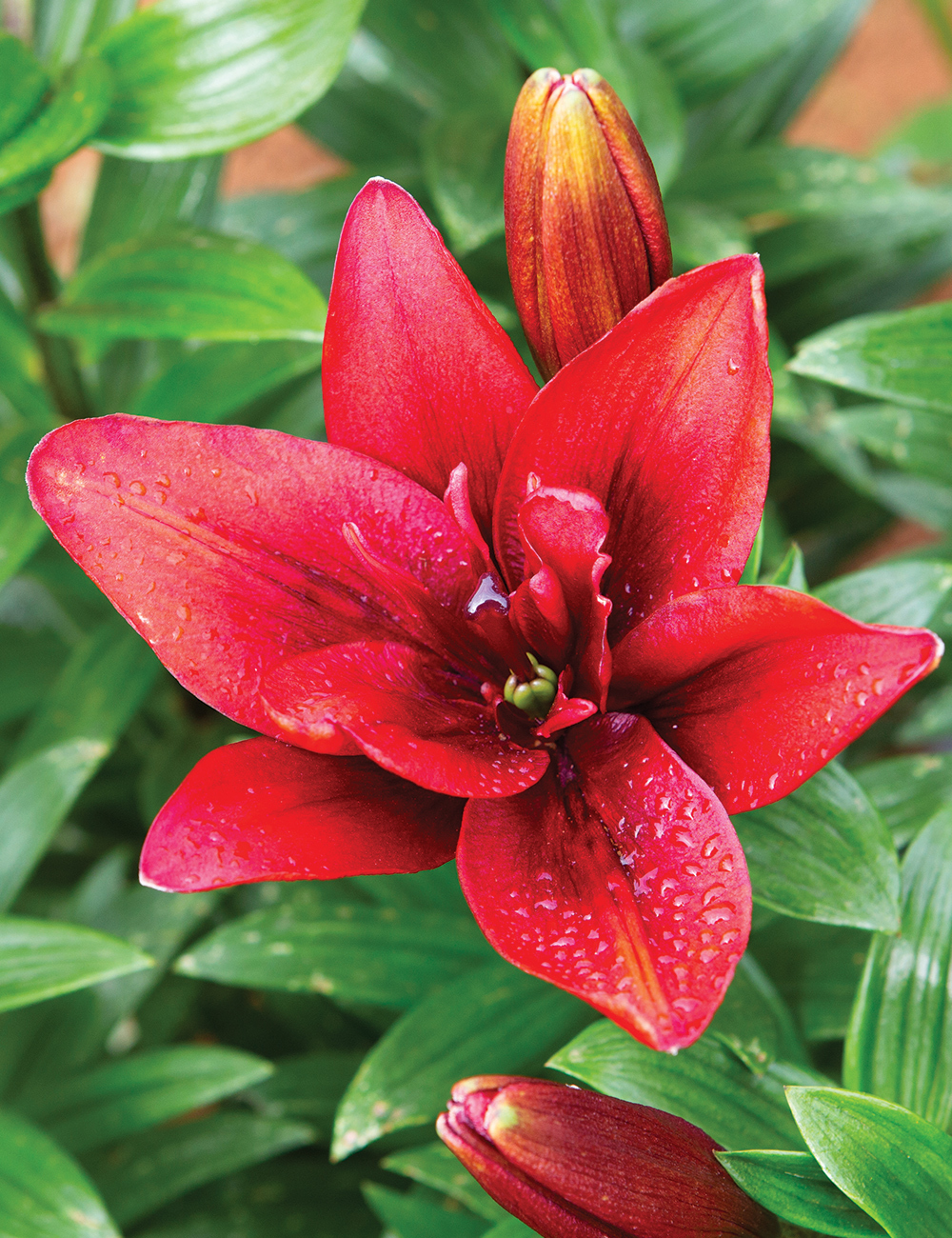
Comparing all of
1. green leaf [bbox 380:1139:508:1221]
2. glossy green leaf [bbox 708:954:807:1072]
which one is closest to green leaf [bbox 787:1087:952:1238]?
glossy green leaf [bbox 708:954:807:1072]

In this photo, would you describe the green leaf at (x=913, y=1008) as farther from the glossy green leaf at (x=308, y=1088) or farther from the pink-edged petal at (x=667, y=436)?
the glossy green leaf at (x=308, y=1088)

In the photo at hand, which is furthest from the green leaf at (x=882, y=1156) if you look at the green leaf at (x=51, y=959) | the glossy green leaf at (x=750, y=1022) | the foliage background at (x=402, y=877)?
the green leaf at (x=51, y=959)

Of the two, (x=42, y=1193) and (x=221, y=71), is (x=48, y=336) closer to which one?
(x=221, y=71)

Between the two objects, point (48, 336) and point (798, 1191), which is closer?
point (798, 1191)

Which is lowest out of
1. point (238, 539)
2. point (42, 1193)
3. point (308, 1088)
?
point (308, 1088)

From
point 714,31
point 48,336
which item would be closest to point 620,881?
point 48,336
